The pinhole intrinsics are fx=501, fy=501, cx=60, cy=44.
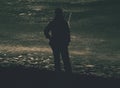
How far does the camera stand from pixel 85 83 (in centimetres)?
1744

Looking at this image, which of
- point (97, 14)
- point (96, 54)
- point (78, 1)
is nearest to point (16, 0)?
point (78, 1)

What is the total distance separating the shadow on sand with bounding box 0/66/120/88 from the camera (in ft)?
56.1

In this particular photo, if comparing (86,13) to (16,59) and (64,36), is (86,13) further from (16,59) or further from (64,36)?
(64,36)

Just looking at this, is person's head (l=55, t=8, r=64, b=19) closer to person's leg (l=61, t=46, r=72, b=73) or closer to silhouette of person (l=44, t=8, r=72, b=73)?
silhouette of person (l=44, t=8, r=72, b=73)

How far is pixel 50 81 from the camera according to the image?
17594 mm

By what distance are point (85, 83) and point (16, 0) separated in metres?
151

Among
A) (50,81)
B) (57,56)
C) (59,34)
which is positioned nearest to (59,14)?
(59,34)

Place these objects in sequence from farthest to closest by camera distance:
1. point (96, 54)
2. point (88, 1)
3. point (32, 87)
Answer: point (88, 1), point (96, 54), point (32, 87)

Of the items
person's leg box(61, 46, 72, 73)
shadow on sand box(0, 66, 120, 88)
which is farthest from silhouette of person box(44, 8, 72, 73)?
shadow on sand box(0, 66, 120, 88)

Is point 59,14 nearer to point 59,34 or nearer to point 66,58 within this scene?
point 59,34

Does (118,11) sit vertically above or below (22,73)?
below

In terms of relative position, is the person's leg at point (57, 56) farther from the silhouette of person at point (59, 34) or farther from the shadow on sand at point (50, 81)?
the shadow on sand at point (50, 81)

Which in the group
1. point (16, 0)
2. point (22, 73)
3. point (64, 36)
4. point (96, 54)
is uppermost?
point (64, 36)

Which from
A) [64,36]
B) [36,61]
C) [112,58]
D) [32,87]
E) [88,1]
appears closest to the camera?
[32,87]
